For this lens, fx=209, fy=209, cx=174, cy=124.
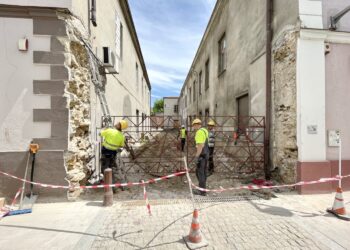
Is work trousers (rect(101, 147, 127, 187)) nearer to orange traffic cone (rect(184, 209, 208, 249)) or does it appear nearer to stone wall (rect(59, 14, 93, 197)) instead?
stone wall (rect(59, 14, 93, 197))

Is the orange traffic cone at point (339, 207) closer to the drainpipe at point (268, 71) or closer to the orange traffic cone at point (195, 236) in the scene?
the drainpipe at point (268, 71)

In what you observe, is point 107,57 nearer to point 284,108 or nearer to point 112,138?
point 112,138

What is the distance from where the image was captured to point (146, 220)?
3609 mm

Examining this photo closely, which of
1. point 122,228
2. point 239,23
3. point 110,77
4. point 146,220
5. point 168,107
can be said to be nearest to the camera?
point 122,228

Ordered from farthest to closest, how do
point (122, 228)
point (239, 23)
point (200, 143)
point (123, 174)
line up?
point (239, 23) → point (123, 174) → point (200, 143) → point (122, 228)

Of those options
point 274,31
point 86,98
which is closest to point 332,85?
point 274,31

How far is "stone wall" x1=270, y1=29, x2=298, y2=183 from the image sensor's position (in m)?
5.02

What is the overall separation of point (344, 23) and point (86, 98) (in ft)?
21.0

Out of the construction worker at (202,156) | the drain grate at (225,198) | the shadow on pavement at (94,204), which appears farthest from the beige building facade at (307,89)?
the shadow on pavement at (94,204)

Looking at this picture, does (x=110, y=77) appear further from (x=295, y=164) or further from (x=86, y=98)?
(x=295, y=164)

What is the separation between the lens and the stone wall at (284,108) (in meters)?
5.02

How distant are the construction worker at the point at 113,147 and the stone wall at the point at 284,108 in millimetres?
4015

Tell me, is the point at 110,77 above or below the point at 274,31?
below

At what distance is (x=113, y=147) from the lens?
16.3 ft
